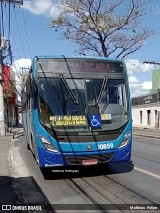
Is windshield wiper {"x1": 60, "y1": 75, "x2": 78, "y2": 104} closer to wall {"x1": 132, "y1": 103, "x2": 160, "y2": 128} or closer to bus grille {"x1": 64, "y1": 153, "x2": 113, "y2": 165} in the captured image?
bus grille {"x1": 64, "y1": 153, "x2": 113, "y2": 165}

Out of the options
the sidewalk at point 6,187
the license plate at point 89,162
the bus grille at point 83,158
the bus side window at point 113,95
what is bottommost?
the sidewalk at point 6,187

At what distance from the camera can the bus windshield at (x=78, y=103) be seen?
33.2 feet

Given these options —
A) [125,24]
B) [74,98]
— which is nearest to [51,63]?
[74,98]

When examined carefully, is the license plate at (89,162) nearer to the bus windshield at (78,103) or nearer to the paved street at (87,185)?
the paved street at (87,185)

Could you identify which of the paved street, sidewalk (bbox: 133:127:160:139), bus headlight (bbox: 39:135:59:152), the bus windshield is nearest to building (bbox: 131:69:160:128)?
sidewalk (bbox: 133:127:160:139)

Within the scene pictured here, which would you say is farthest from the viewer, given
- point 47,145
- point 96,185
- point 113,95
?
point 113,95

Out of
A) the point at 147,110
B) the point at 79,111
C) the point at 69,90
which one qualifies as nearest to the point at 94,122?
the point at 79,111

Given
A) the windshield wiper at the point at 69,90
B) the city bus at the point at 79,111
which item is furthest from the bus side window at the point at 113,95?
the windshield wiper at the point at 69,90

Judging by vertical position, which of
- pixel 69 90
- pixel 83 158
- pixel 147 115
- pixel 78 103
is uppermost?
pixel 69 90

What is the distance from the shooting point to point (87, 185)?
31.1ft

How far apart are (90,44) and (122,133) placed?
97.6ft

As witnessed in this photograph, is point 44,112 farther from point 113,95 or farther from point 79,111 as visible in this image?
point 113,95

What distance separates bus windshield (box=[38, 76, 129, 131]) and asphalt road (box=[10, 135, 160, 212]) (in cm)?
135

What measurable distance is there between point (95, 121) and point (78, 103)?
0.63 m
